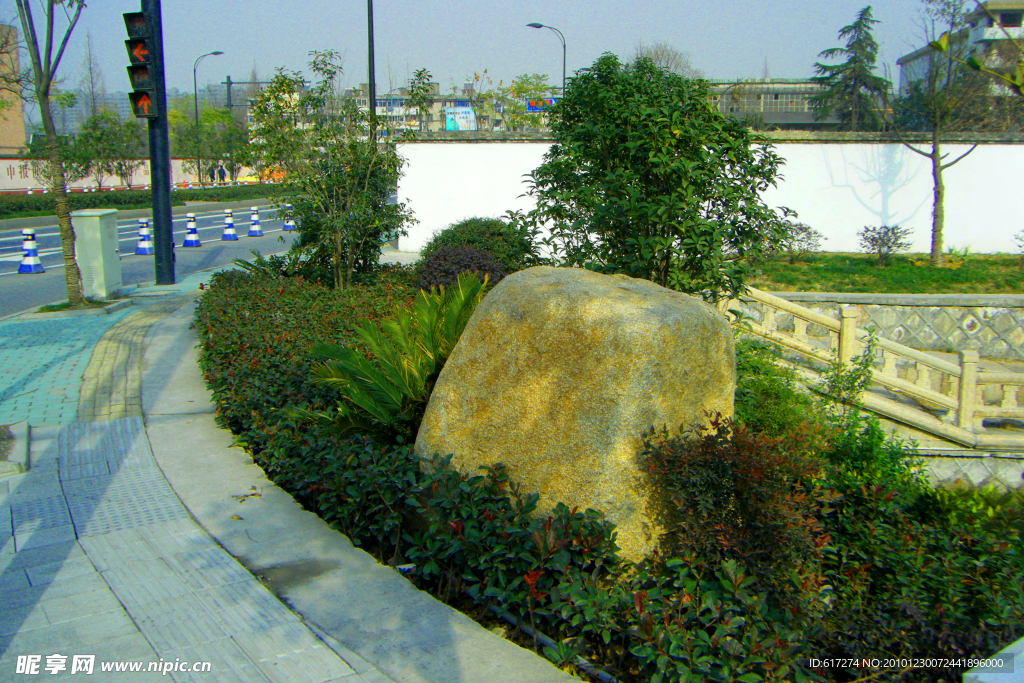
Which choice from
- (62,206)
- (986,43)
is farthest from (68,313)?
(986,43)

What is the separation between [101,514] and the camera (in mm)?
4387

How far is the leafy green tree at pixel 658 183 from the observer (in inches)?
227

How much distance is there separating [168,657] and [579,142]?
4.75m

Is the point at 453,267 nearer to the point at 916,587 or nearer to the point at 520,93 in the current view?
the point at 916,587

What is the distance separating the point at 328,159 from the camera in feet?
32.2

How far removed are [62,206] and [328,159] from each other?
153 inches

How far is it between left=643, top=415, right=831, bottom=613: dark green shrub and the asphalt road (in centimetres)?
813

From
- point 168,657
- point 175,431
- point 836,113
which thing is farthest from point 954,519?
point 836,113

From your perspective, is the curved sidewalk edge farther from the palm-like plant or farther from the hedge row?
the hedge row

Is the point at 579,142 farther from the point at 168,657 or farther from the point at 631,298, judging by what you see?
the point at 168,657

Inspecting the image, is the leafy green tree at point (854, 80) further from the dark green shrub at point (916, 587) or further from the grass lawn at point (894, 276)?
→ the dark green shrub at point (916, 587)

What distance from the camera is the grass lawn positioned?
1313cm

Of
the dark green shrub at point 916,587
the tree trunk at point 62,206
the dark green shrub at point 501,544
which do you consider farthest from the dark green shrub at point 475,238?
→ the dark green shrub at point 916,587

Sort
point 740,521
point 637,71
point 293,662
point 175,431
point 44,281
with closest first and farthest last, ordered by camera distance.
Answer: point 293,662 → point 740,521 → point 175,431 → point 637,71 → point 44,281
